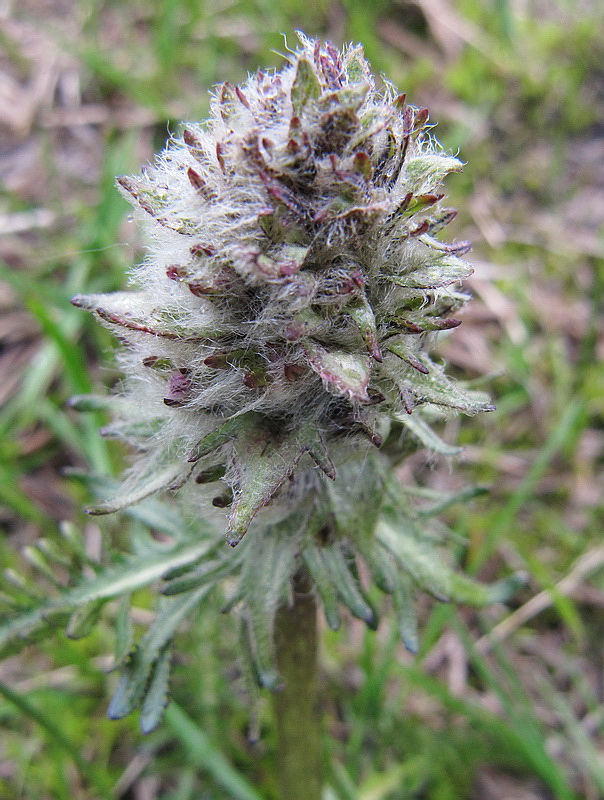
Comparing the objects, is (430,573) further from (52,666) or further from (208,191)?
(52,666)

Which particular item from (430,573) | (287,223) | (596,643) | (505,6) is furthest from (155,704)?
(505,6)

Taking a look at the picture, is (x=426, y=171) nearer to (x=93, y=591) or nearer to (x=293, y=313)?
(x=293, y=313)

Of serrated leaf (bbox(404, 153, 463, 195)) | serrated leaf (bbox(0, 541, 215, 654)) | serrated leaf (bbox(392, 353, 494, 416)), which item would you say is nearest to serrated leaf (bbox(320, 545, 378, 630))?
serrated leaf (bbox(0, 541, 215, 654))

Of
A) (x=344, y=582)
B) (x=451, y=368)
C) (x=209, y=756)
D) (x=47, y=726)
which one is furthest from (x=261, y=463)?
(x=451, y=368)

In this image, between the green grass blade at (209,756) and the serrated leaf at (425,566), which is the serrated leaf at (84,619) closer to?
the green grass blade at (209,756)

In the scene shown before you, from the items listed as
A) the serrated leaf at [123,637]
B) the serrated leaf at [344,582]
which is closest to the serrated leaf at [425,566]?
the serrated leaf at [344,582]

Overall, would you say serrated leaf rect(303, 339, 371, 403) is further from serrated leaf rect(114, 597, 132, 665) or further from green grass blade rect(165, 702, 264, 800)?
green grass blade rect(165, 702, 264, 800)
